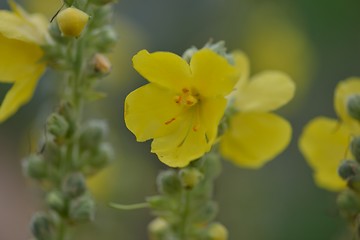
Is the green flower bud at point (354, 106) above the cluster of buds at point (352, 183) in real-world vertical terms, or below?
above

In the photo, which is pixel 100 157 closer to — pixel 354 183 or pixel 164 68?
pixel 164 68

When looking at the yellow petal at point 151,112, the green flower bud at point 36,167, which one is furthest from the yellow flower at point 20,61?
the yellow petal at point 151,112

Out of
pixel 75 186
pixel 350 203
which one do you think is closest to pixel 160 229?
pixel 75 186

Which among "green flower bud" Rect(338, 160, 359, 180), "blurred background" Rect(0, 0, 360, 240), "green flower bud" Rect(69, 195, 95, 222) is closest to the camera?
"green flower bud" Rect(338, 160, 359, 180)

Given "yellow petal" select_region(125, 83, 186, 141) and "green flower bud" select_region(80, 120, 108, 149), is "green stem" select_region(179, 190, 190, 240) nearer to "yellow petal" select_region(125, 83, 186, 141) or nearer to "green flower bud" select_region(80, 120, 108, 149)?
"yellow petal" select_region(125, 83, 186, 141)

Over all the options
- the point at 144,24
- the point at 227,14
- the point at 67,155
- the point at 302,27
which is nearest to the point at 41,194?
the point at 67,155

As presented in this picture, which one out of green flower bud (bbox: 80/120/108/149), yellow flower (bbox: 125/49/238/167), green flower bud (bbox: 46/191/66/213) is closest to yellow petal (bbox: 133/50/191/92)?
yellow flower (bbox: 125/49/238/167)

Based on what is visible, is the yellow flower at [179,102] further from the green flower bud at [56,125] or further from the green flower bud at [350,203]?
the green flower bud at [350,203]
